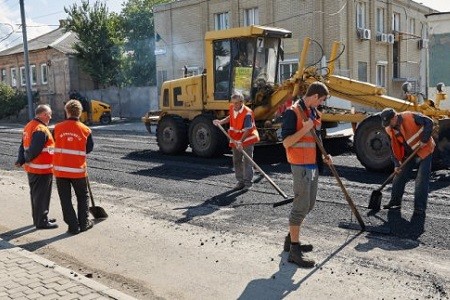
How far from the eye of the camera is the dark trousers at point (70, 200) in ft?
22.7

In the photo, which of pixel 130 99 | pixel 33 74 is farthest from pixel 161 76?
pixel 33 74

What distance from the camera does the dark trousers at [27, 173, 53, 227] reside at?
7.20 metres

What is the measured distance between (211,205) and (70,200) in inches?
85.3

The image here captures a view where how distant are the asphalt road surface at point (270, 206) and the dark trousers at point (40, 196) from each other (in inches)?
19.3

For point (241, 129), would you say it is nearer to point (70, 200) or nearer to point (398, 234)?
point (70, 200)

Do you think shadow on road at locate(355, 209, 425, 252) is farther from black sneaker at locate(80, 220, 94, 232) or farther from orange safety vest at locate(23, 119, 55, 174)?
orange safety vest at locate(23, 119, 55, 174)

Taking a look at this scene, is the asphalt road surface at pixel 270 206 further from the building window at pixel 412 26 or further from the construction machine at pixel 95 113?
the building window at pixel 412 26

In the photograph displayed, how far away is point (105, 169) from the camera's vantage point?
12.3 meters

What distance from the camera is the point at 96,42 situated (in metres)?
35.1

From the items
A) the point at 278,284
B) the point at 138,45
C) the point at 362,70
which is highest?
the point at 138,45

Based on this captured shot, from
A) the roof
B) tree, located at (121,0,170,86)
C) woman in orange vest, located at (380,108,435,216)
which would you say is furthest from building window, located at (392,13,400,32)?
woman in orange vest, located at (380,108,435,216)

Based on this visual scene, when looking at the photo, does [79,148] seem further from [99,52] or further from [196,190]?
[99,52]

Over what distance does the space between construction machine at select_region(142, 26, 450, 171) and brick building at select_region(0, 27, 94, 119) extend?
25.7 m

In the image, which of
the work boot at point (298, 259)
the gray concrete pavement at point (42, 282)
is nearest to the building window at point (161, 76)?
the gray concrete pavement at point (42, 282)
